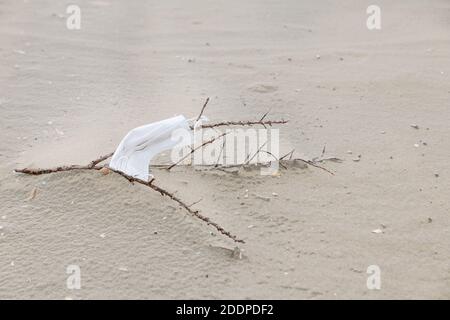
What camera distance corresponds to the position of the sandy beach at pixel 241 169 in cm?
180

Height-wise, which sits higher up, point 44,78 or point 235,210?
point 44,78

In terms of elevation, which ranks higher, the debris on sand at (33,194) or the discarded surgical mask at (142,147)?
the discarded surgical mask at (142,147)

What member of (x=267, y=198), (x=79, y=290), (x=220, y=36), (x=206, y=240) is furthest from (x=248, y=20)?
(x=79, y=290)

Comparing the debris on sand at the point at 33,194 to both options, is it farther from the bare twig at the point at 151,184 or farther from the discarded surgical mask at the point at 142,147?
the discarded surgical mask at the point at 142,147

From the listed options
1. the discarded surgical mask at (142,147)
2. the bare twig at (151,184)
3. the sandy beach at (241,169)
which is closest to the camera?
the sandy beach at (241,169)

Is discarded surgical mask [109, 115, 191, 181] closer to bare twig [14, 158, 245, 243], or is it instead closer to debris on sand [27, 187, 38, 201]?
bare twig [14, 158, 245, 243]

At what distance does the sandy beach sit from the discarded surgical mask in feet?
0.16

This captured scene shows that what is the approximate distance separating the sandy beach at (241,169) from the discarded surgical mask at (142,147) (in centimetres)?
5

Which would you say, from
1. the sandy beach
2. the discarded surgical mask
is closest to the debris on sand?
the sandy beach

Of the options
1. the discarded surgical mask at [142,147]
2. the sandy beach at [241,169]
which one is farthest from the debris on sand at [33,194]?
the discarded surgical mask at [142,147]

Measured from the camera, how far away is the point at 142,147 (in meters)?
2.13

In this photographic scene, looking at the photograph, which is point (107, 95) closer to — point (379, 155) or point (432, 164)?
point (379, 155)

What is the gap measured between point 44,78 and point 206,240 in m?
1.54

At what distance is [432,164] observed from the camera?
2354 millimetres
